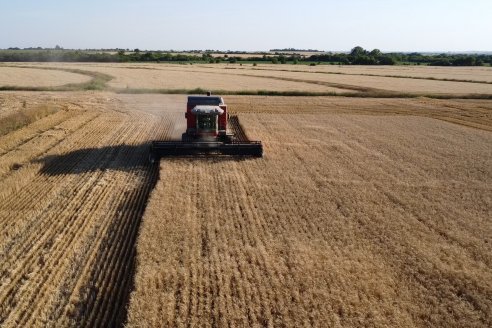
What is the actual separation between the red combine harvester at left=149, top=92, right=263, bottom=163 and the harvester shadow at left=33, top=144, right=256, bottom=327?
30 centimetres

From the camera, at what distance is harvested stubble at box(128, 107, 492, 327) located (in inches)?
289

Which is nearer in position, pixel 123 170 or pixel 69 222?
pixel 69 222

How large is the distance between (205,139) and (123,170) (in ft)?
11.3

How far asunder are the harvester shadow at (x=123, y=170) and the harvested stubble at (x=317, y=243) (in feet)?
0.91

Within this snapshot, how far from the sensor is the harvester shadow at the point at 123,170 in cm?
769

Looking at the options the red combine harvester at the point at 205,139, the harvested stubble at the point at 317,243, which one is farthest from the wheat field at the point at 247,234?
the red combine harvester at the point at 205,139

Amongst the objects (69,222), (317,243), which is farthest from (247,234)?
(69,222)

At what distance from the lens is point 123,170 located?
1506 cm

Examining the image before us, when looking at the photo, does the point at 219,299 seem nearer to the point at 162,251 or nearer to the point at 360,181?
the point at 162,251

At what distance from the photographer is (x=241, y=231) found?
10.2 m

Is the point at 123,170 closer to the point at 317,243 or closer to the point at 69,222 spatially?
the point at 69,222

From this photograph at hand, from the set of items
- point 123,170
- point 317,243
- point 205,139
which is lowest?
point 317,243

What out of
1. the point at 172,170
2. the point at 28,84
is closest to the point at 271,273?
the point at 172,170

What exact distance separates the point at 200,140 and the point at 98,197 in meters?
5.43
